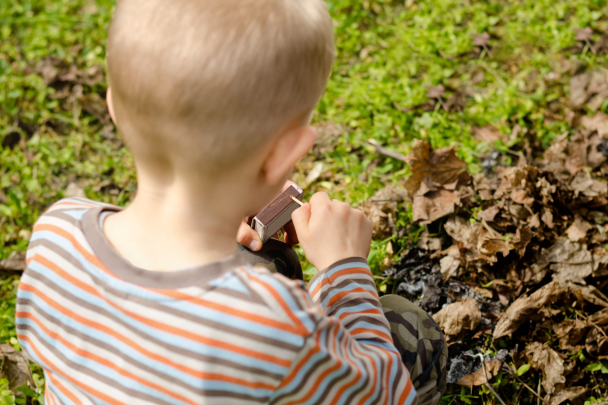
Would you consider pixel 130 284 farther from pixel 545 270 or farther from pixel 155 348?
pixel 545 270

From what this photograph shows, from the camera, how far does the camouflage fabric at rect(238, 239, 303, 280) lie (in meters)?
2.05

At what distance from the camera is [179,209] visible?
1.25m

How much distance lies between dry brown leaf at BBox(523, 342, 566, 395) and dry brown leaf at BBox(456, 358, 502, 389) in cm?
14

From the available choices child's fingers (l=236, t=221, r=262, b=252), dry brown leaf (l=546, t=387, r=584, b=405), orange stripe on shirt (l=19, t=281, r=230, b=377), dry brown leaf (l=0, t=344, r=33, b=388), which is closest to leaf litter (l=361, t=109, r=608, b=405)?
dry brown leaf (l=546, t=387, r=584, b=405)

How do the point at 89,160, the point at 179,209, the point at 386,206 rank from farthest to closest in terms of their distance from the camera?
the point at 89,160
the point at 386,206
the point at 179,209

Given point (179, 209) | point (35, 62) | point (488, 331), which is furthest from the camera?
point (35, 62)

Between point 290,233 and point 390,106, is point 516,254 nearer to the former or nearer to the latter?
point 290,233

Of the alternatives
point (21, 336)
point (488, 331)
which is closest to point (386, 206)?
point (488, 331)

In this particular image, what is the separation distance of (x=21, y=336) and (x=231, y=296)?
2.41 ft

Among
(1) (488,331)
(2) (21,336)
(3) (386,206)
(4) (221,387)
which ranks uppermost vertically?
(4) (221,387)

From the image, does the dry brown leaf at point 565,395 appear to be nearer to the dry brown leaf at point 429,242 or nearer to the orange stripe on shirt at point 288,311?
the dry brown leaf at point 429,242

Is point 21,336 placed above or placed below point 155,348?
below

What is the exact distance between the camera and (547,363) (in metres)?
2.18

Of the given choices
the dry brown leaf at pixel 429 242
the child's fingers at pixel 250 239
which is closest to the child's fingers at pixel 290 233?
the child's fingers at pixel 250 239
